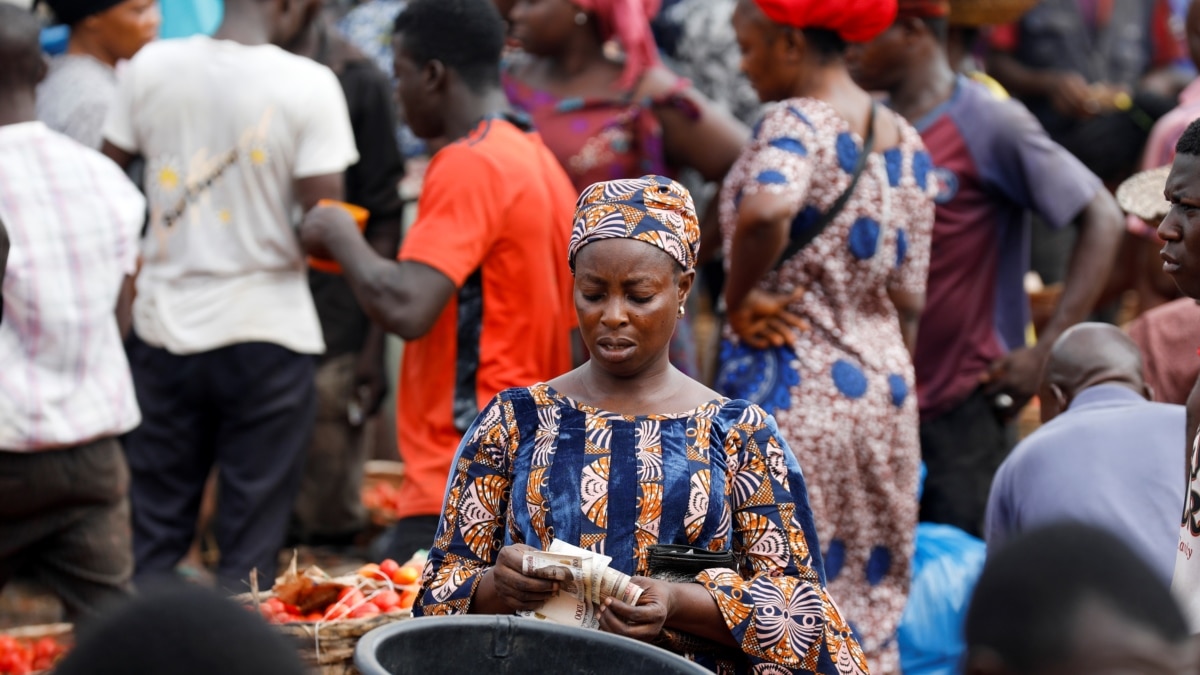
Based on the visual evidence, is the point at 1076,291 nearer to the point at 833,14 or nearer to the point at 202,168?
the point at 833,14

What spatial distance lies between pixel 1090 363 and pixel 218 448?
272cm

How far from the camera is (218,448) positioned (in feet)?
16.6

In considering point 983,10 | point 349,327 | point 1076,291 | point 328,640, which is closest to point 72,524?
point 328,640

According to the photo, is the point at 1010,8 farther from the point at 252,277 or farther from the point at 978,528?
the point at 252,277

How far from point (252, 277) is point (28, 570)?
3.72 ft

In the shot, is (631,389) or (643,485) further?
(631,389)

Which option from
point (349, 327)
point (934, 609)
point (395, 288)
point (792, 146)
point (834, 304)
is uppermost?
point (792, 146)

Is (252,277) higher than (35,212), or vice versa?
(35,212)

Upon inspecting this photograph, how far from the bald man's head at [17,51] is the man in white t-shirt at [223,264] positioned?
0.45 m

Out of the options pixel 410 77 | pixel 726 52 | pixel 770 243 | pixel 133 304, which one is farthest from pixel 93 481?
pixel 726 52

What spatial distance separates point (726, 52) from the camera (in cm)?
683

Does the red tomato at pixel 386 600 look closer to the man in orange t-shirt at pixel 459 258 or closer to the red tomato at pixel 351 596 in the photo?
the red tomato at pixel 351 596

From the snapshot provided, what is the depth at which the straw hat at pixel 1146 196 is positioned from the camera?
4336mm

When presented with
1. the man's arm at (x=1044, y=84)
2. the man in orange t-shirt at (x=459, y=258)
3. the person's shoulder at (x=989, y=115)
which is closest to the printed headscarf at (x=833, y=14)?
the man in orange t-shirt at (x=459, y=258)
